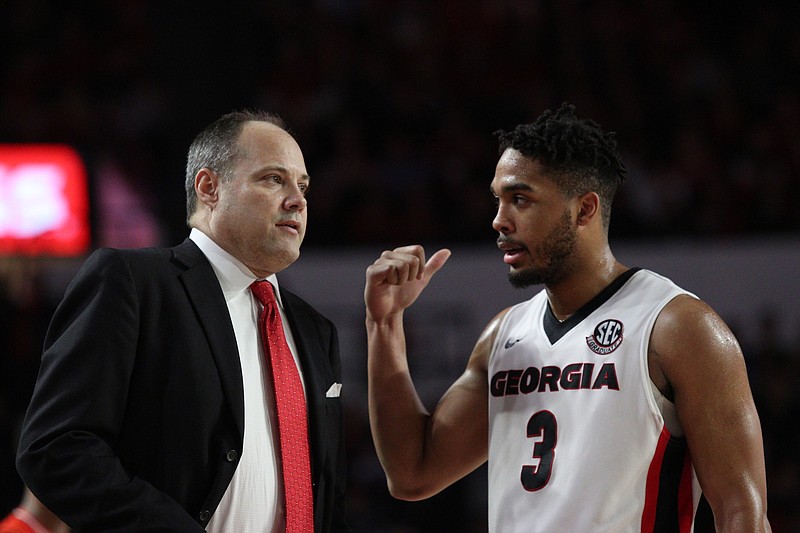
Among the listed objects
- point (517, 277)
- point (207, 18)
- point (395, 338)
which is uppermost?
point (207, 18)

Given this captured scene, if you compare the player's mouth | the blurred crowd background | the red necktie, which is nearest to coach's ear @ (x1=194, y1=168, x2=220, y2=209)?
the red necktie

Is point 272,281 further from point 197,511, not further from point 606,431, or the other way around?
point 606,431

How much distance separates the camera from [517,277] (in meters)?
3.63

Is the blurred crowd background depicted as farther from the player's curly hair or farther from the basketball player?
the player's curly hair

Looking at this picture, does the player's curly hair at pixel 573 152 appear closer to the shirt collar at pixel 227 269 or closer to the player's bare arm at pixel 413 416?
the player's bare arm at pixel 413 416

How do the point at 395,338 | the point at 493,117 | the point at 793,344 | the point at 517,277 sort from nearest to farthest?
1. the point at 517,277
2. the point at 395,338
3. the point at 793,344
4. the point at 493,117

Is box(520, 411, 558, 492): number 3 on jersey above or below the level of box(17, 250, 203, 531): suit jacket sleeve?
below

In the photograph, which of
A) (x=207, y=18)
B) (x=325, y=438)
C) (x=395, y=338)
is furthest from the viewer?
(x=207, y=18)

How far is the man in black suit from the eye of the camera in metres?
2.66

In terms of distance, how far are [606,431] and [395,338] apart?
35.0 inches

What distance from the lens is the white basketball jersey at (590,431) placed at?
129 inches

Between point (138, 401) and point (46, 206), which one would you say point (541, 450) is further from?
point (46, 206)

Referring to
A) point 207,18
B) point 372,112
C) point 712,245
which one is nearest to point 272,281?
point 712,245

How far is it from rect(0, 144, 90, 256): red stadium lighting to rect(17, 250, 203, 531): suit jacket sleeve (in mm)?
5097
